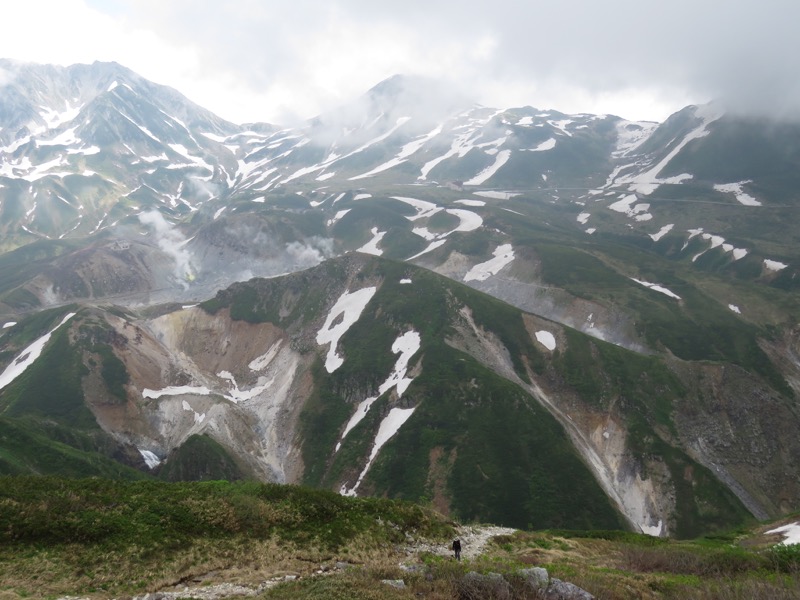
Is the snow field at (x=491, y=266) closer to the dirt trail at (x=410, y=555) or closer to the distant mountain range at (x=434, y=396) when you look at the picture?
the distant mountain range at (x=434, y=396)

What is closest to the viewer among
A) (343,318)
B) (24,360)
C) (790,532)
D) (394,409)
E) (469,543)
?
(469,543)

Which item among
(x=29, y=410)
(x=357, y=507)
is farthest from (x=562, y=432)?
(x=29, y=410)

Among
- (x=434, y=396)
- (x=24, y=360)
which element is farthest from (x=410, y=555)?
(x=24, y=360)

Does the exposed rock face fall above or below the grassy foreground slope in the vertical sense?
above

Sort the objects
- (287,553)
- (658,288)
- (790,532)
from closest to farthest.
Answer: (287,553), (790,532), (658,288)

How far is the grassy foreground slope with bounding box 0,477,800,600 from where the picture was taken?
21703 mm

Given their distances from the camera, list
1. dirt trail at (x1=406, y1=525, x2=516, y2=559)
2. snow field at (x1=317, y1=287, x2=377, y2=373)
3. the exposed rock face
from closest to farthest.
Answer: dirt trail at (x1=406, y1=525, x2=516, y2=559), the exposed rock face, snow field at (x1=317, y1=287, x2=377, y2=373)

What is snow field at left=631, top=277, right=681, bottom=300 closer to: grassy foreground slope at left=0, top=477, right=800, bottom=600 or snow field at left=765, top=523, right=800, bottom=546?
snow field at left=765, top=523, right=800, bottom=546

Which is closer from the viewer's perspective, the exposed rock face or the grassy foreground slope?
the grassy foreground slope

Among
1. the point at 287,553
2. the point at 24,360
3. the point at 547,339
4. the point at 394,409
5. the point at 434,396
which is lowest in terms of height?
the point at 287,553

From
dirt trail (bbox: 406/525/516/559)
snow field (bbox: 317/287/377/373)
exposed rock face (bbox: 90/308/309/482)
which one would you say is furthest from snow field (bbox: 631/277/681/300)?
dirt trail (bbox: 406/525/516/559)

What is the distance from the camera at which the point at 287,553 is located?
94.4ft

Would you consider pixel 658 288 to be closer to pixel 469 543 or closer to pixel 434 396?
pixel 434 396

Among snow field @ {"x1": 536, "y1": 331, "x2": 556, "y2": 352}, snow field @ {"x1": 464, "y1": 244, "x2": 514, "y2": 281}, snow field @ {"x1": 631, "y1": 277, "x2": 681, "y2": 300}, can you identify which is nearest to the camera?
snow field @ {"x1": 536, "y1": 331, "x2": 556, "y2": 352}
